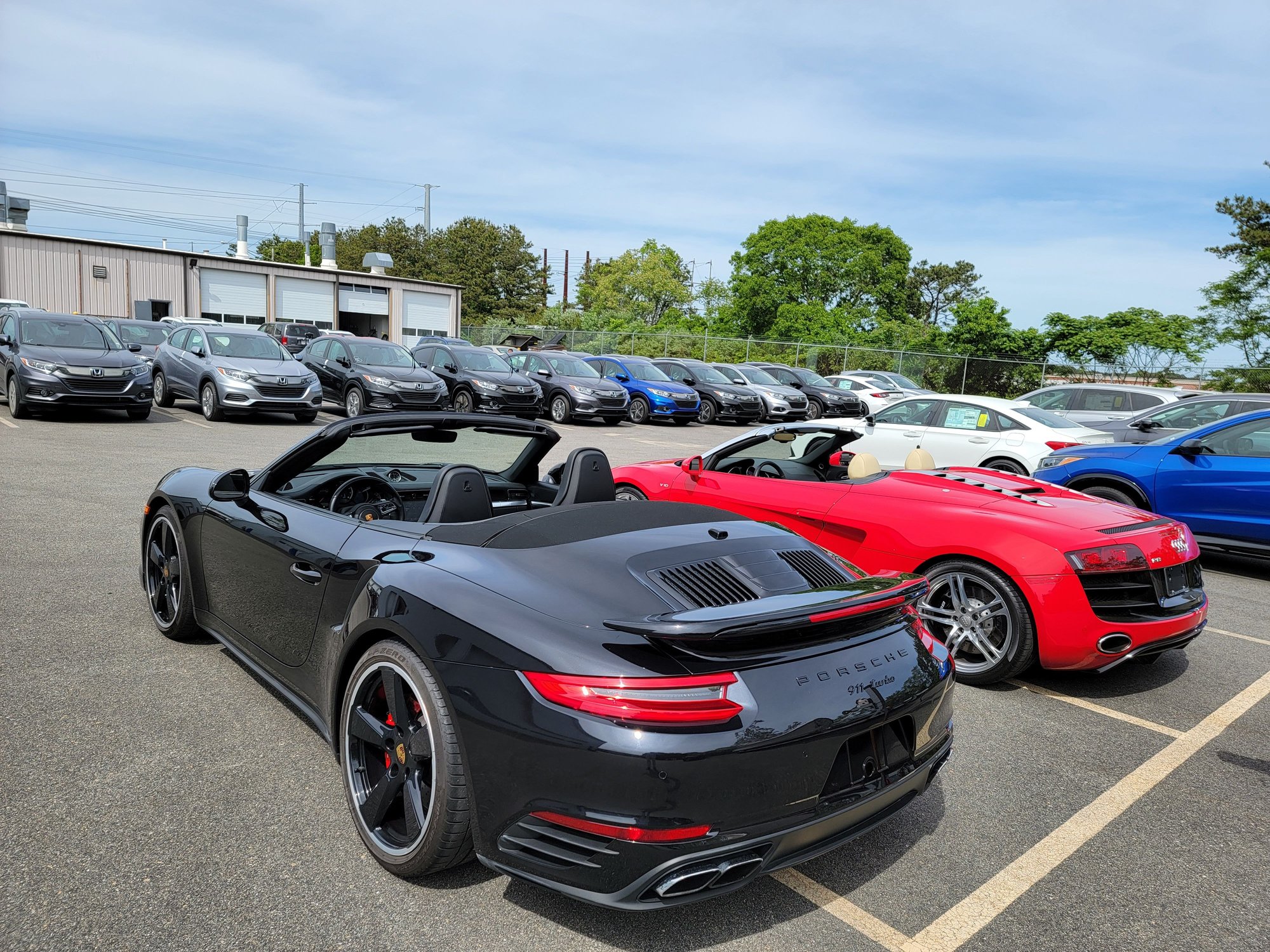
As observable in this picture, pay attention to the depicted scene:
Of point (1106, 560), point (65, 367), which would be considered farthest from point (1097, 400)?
point (65, 367)

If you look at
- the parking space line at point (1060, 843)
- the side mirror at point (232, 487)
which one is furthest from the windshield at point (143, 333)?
the parking space line at point (1060, 843)

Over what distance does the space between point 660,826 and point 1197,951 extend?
1.65 m

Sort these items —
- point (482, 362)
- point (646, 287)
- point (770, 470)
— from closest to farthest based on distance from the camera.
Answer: point (770, 470) < point (482, 362) < point (646, 287)

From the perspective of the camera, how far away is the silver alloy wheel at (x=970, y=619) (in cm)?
453

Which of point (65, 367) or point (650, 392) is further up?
point (65, 367)

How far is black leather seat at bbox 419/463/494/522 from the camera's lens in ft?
10.1

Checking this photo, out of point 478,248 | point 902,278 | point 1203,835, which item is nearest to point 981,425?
point 1203,835

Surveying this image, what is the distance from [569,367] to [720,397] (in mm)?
4326

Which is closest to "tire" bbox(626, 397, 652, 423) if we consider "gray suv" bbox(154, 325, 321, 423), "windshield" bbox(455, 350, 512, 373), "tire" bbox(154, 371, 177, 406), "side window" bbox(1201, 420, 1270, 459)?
"windshield" bbox(455, 350, 512, 373)

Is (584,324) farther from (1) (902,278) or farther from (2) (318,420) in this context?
(2) (318,420)

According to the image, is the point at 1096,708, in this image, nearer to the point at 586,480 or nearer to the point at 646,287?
the point at 586,480

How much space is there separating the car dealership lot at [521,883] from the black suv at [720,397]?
18.3 meters

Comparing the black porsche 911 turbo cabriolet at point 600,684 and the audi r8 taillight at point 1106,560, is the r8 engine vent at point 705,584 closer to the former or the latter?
the black porsche 911 turbo cabriolet at point 600,684

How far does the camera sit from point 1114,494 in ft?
26.9
